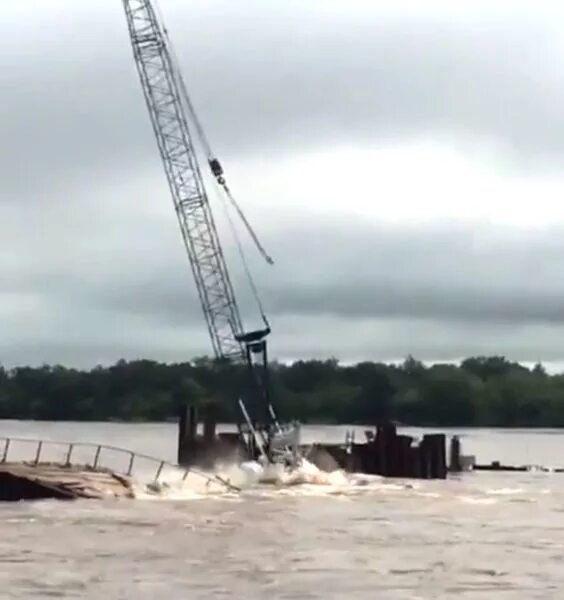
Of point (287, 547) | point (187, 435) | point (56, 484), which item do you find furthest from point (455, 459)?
point (287, 547)

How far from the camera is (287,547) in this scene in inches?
1978

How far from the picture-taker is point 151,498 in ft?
228

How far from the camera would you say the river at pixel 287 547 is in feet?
133

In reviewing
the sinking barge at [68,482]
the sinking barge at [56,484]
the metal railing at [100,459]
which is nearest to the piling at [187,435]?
the metal railing at [100,459]

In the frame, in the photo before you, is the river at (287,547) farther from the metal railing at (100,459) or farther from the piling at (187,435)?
the piling at (187,435)

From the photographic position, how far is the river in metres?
40.5

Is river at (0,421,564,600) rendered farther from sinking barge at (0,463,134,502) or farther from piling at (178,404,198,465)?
piling at (178,404,198,465)

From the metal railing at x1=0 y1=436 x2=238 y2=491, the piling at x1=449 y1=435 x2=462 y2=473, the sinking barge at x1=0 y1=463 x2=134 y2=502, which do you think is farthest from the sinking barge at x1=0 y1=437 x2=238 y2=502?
the piling at x1=449 y1=435 x2=462 y2=473

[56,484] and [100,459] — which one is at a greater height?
[100,459]

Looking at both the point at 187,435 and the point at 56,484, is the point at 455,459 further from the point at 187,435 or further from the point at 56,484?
the point at 56,484

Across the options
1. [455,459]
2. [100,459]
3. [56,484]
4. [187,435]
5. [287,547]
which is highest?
[455,459]

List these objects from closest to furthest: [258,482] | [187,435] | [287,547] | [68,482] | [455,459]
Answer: [287,547], [68,482], [258,482], [187,435], [455,459]

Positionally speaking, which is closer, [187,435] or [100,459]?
[187,435]

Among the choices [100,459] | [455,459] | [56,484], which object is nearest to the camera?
[56,484]
